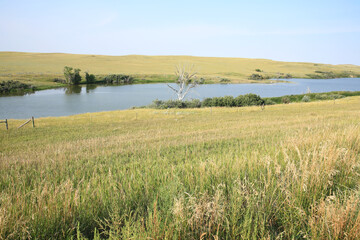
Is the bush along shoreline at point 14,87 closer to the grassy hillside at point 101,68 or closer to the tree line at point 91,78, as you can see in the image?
the grassy hillside at point 101,68

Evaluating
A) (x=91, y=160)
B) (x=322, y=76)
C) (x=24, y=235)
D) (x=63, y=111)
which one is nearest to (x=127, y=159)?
(x=91, y=160)

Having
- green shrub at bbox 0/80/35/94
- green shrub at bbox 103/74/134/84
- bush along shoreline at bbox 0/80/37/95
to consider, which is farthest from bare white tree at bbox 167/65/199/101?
green shrub at bbox 0/80/35/94

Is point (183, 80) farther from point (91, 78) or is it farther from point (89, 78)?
point (91, 78)

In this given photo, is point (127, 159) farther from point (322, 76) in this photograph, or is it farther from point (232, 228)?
point (322, 76)

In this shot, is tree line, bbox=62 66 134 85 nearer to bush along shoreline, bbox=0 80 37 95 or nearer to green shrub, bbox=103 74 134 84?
green shrub, bbox=103 74 134 84

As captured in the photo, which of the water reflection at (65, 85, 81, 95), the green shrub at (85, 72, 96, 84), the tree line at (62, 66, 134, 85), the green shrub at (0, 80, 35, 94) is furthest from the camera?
the green shrub at (85, 72, 96, 84)

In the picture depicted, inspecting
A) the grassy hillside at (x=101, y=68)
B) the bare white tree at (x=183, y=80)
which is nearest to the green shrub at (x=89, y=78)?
the grassy hillside at (x=101, y=68)

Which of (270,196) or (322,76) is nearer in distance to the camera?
(270,196)

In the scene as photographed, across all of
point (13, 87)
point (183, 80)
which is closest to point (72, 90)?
point (13, 87)

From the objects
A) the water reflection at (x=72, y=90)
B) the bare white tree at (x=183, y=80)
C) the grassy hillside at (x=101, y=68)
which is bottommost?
the water reflection at (x=72, y=90)

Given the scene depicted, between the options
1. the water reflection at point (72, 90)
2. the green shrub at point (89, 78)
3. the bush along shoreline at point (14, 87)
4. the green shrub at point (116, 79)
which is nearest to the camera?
the bush along shoreline at point (14, 87)

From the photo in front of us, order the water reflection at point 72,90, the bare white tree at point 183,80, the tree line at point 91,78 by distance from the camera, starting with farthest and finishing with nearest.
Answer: the tree line at point 91,78 → the water reflection at point 72,90 → the bare white tree at point 183,80

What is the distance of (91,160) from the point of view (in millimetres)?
8438

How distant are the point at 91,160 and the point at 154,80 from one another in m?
104
